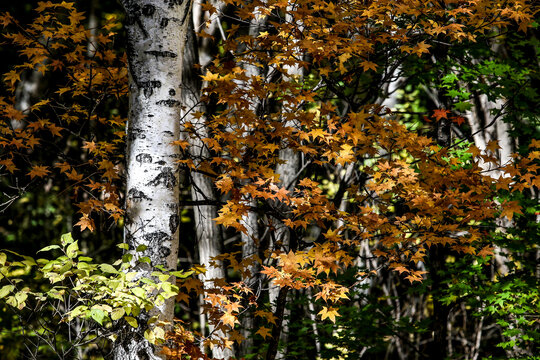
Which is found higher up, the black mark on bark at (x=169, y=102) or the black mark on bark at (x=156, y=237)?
the black mark on bark at (x=169, y=102)

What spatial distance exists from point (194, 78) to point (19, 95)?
4294mm

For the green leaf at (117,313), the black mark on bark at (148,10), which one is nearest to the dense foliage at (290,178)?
the green leaf at (117,313)

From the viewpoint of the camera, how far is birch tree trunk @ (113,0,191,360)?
3080 mm

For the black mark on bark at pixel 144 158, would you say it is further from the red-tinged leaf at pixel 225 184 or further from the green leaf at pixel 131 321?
the green leaf at pixel 131 321

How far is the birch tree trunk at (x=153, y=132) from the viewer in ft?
10.1

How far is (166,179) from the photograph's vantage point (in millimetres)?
3125

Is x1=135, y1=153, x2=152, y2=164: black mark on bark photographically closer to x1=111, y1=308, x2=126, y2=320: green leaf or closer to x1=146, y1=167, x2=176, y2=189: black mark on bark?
x1=146, y1=167, x2=176, y2=189: black mark on bark

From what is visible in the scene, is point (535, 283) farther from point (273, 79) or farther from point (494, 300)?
point (273, 79)

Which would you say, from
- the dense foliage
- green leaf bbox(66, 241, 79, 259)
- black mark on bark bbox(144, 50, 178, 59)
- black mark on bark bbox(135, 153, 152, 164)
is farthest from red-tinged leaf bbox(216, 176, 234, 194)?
green leaf bbox(66, 241, 79, 259)

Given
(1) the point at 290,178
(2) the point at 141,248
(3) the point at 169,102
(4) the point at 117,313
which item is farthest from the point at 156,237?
(1) the point at 290,178

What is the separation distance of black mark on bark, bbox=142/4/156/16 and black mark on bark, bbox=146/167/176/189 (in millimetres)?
1031

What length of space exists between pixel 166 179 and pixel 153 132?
32 centimetres

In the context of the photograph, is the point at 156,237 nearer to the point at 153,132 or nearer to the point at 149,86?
the point at 153,132

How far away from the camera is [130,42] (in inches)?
126
